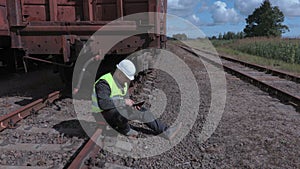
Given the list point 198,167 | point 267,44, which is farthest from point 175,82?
point 267,44

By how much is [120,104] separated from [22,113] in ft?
5.53

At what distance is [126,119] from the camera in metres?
4.29

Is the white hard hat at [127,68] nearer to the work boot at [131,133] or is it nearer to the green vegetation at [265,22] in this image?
the work boot at [131,133]

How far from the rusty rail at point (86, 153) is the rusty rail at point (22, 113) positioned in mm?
1349

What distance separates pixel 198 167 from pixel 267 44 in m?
27.2

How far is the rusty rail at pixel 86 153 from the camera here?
3.09 metres

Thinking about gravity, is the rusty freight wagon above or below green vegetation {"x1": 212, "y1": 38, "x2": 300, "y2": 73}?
above

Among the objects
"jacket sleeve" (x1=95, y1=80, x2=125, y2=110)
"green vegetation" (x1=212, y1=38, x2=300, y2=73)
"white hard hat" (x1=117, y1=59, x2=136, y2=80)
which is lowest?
"green vegetation" (x1=212, y1=38, x2=300, y2=73)

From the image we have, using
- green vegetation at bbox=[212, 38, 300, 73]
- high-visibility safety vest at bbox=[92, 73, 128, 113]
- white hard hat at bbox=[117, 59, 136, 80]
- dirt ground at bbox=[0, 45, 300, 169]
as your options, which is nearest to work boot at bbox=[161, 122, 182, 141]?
dirt ground at bbox=[0, 45, 300, 169]

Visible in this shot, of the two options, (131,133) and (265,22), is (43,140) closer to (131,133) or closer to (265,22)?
(131,133)

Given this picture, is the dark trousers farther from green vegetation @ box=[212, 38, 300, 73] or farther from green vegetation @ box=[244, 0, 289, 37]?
green vegetation @ box=[244, 0, 289, 37]

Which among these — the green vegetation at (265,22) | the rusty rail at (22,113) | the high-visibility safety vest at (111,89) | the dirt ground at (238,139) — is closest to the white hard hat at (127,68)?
the high-visibility safety vest at (111,89)

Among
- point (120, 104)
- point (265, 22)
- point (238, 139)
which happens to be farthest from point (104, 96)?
point (265, 22)

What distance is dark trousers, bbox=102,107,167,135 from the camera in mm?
4262
